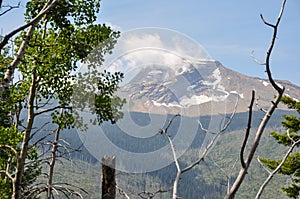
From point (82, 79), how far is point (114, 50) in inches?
44.3

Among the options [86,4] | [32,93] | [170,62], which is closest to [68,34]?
[86,4]

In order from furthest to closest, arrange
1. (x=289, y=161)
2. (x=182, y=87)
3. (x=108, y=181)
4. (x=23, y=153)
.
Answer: (x=289, y=161) < (x=23, y=153) < (x=108, y=181) < (x=182, y=87)

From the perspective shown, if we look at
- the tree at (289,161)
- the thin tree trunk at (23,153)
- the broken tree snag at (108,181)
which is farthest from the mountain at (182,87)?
the tree at (289,161)

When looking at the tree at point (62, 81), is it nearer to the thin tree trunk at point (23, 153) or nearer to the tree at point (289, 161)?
the thin tree trunk at point (23, 153)

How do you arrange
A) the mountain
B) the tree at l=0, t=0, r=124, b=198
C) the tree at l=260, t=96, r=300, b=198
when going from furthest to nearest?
the tree at l=260, t=96, r=300, b=198 < the tree at l=0, t=0, r=124, b=198 < the mountain

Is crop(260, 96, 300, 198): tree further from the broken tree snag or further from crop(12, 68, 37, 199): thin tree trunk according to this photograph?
the broken tree snag

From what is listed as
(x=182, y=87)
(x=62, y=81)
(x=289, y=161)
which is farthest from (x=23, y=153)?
(x=289, y=161)

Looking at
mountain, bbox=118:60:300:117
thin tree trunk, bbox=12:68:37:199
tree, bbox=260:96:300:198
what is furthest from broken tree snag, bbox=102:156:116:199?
tree, bbox=260:96:300:198

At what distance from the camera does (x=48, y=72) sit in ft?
26.3

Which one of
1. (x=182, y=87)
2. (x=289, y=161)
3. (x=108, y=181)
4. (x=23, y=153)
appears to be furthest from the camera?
(x=289, y=161)

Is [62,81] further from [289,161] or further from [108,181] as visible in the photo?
[289,161]

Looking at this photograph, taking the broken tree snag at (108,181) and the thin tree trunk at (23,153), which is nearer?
the broken tree snag at (108,181)

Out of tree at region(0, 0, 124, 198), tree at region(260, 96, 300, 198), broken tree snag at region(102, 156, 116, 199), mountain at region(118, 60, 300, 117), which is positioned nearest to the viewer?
mountain at region(118, 60, 300, 117)

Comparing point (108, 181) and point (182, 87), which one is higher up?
point (182, 87)
